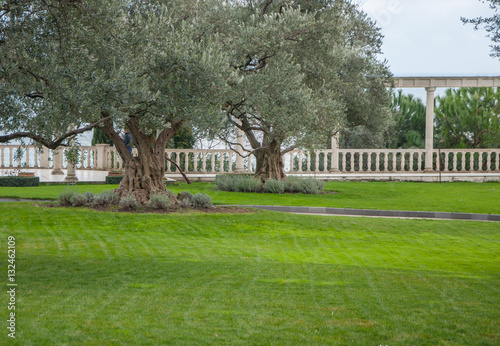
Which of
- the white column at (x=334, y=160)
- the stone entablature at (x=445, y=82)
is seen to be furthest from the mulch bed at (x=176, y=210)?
the stone entablature at (x=445, y=82)

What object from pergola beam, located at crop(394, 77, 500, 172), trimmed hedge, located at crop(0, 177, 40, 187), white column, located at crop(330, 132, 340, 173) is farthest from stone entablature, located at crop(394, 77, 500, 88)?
trimmed hedge, located at crop(0, 177, 40, 187)

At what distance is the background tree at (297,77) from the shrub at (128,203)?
410cm

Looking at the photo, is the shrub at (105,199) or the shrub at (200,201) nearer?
the shrub at (105,199)

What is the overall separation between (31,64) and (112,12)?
243 cm

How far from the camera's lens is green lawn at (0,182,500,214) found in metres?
19.1

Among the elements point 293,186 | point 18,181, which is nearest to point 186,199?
point 293,186

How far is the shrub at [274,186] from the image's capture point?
23.6 metres

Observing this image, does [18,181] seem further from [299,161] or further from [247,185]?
[299,161]

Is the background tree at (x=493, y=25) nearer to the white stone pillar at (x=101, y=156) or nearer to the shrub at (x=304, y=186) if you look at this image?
the shrub at (x=304, y=186)

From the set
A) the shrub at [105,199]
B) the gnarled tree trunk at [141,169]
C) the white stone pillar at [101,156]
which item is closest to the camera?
the shrub at [105,199]

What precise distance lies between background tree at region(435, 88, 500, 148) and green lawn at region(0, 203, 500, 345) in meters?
26.2

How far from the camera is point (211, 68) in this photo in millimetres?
13680

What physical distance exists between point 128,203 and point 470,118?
3022cm

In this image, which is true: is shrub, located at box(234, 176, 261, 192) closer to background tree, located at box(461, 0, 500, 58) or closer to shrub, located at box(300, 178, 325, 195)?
shrub, located at box(300, 178, 325, 195)
